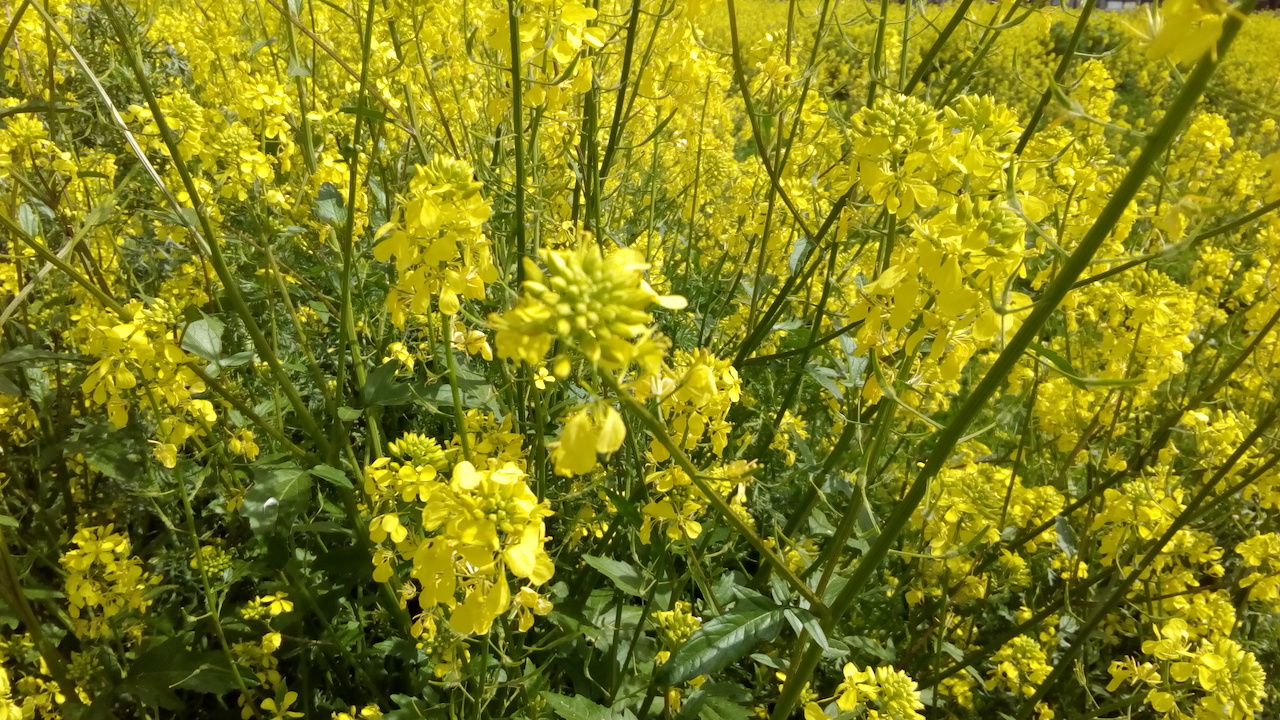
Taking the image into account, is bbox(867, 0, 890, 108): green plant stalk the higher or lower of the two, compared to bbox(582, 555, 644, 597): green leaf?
higher

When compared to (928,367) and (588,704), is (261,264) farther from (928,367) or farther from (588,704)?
(928,367)

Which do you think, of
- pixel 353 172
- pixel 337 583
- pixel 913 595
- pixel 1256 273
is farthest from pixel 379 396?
pixel 1256 273

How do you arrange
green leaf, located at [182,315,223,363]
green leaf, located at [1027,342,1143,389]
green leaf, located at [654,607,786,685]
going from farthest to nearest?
green leaf, located at [182,315,223,363] < green leaf, located at [654,607,786,685] < green leaf, located at [1027,342,1143,389]

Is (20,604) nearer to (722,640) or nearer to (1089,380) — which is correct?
(722,640)

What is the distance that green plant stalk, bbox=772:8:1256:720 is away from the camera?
85 centimetres

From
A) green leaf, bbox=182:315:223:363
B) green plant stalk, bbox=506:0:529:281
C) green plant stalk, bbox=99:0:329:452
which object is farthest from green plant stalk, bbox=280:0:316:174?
green plant stalk, bbox=506:0:529:281

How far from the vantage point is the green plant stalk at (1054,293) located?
852 millimetres

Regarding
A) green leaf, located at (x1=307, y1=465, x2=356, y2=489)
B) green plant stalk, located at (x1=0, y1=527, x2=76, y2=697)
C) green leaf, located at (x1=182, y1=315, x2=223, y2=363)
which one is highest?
green leaf, located at (x1=182, y1=315, x2=223, y2=363)

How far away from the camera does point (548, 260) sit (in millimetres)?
892

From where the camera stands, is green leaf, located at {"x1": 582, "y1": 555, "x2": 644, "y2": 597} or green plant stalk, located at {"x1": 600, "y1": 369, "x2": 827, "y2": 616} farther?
green leaf, located at {"x1": 582, "y1": 555, "x2": 644, "y2": 597}

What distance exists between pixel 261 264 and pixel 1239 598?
4.13m

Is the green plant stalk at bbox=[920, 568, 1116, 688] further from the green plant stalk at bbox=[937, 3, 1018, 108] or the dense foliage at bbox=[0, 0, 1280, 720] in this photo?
the green plant stalk at bbox=[937, 3, 1018, 108]

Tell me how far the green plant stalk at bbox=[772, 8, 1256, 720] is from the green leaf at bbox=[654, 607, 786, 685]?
10 cm

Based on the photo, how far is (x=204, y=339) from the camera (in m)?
1.85
